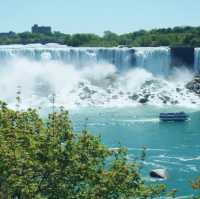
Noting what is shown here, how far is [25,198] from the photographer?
13.1 m

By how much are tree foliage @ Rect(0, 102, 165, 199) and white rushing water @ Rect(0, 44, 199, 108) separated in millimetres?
53025

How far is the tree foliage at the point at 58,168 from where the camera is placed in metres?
13.2

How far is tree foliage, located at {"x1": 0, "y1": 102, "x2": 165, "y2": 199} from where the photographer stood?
43.3 feet

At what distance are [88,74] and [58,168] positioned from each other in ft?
208

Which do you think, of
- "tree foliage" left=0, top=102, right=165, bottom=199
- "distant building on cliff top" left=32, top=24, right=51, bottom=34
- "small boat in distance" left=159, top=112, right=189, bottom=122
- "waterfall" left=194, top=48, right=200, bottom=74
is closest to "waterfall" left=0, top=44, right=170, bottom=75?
"waterfall" left=194, top=48, right=200, bottom=74

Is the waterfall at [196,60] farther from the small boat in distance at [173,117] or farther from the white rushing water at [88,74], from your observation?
the small boat in distance at [173,117]

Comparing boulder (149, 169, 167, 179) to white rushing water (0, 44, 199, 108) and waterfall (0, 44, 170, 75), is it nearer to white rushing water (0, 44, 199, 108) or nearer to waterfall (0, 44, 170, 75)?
white rushing water (0, 44, 199, 108)

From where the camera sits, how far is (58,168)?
13664 millimetres

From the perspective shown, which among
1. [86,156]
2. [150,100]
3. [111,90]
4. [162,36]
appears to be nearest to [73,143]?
[86,156]

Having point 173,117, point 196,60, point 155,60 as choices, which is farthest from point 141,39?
point 173,117

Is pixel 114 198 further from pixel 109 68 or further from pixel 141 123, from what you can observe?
pixel 109 68

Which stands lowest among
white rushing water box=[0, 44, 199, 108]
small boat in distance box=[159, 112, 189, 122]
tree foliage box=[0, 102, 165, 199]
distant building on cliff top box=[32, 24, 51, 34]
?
small boat in distance box=[159, 112, 189, 122]

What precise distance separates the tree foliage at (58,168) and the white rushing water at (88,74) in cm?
5303

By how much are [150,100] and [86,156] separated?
171 feet
